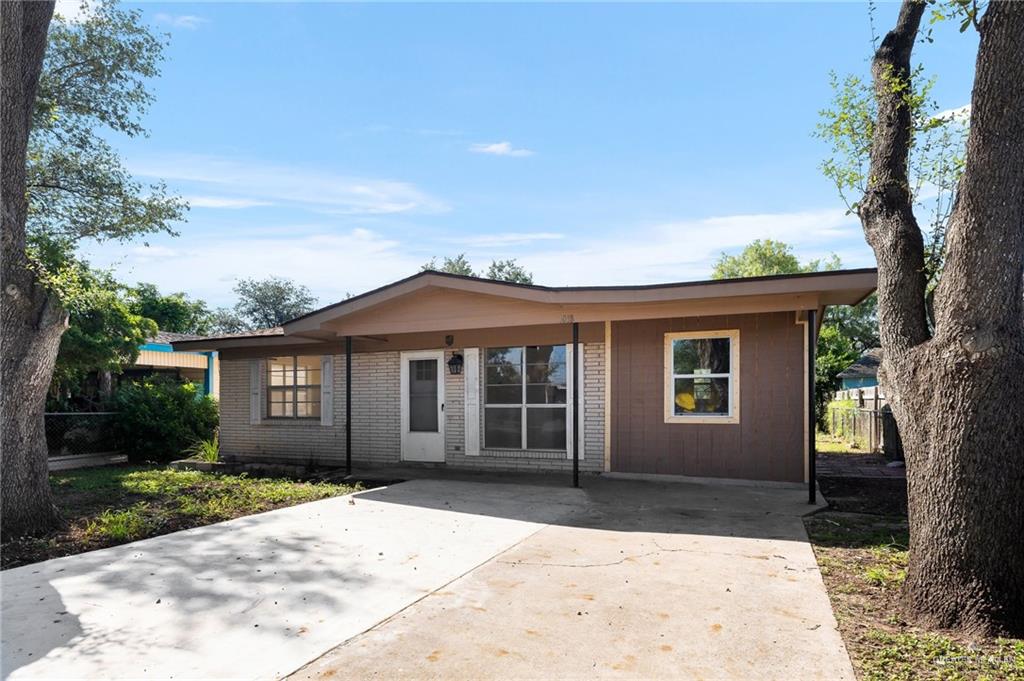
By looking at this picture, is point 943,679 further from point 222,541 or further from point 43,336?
point 43,336

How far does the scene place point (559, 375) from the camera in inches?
418

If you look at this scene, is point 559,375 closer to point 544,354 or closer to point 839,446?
point 544,354

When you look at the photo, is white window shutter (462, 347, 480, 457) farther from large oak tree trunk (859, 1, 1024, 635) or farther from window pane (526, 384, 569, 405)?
large oak tree trunk (859, 1, 1024, 635)

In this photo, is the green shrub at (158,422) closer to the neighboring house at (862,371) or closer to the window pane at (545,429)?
the window pane at (545,429)

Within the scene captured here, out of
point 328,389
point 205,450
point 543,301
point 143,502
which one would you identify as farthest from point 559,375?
point 205,450

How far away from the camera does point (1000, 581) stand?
3.63 m

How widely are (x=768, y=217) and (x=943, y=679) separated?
1515 inches

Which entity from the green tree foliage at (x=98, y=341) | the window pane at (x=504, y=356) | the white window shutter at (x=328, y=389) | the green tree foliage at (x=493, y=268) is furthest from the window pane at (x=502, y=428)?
the green tree foliage at (x=493, y=268)

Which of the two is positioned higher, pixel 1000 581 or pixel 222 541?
pixel 1000 581

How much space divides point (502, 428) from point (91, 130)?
11.7 metres

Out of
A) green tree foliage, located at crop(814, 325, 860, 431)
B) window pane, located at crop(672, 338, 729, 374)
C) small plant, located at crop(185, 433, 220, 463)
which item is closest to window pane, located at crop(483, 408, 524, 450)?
window pane, located at crop(672, 338, 729, 374)

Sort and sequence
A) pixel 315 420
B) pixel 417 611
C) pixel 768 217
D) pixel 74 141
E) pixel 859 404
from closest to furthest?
pixel 417 611
pixel 315 420
pixel 74 141
pixel 859 404
pixel 768 217

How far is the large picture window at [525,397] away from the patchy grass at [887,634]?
5.29 meters

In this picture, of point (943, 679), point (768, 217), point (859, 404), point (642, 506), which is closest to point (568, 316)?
point (642, 506)
